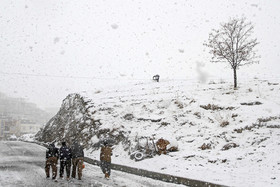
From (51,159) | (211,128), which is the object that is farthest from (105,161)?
(211,128)

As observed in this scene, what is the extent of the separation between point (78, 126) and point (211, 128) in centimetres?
1308

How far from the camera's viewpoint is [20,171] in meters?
10.6

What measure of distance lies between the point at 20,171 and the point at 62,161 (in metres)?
2.18

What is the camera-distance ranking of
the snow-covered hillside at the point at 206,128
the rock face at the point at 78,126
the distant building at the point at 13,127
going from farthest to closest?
the distant building at the point at 13,127
the rock face at the point at 78,126
the snow-covered hillside at the point at 206,128

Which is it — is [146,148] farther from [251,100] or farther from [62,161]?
[251,100]

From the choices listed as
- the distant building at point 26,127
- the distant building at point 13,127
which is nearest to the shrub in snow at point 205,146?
the distant building at point 13,127

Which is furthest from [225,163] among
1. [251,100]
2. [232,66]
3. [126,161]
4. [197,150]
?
[232,66]

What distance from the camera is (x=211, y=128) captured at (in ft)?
45.1

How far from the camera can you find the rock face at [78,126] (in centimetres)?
1843

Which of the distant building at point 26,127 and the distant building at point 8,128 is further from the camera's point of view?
the distant building at point 26,127

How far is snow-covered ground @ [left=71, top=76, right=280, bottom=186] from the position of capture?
9.67m

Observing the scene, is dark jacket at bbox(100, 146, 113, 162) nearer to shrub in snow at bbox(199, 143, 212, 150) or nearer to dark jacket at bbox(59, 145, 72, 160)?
dark jacket at bbox(59, 145, 72, 160)

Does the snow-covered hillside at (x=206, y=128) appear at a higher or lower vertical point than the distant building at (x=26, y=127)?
higher

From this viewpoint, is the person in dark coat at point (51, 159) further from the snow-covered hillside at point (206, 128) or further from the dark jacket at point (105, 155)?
the snow-covered hillside at point (206, 128)
